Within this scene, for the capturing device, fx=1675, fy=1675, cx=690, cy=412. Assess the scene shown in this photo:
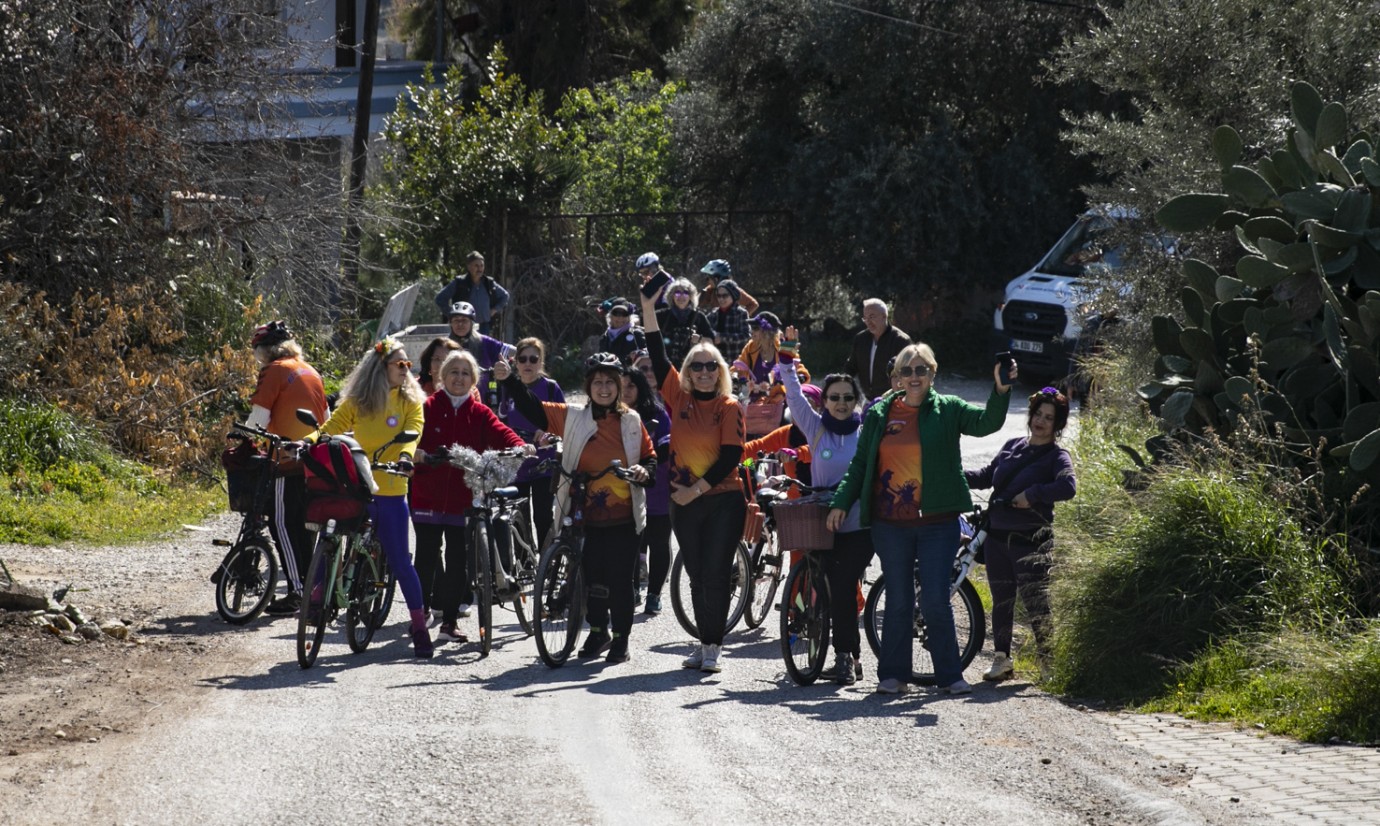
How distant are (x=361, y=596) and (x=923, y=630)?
3.34 meters

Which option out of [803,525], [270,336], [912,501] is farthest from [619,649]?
[270,336]

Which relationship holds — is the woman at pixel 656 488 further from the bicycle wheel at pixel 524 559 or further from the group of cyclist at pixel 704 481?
the bicycle wheel at pixel 524 559

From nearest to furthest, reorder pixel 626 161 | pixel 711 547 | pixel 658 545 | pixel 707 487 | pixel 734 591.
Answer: pixel 707 487 → pixel 711 547 → pixel 734 591 → pixel 658 545 → pixel 626 161

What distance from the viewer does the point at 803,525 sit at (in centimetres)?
927

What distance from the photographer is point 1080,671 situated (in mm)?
9195

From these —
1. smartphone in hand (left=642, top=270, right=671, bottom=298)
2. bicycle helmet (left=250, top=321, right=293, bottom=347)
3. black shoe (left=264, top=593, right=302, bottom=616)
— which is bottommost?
black shoe (left=264, top=593, right=302, bottom=616)

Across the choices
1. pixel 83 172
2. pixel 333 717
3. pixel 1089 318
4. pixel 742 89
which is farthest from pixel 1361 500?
pixel 742 89

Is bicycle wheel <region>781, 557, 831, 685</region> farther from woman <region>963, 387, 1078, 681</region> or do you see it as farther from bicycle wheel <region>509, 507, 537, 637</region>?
bicycle wheel <region>509, 507, 537, 637</region>

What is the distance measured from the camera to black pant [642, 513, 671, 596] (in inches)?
428

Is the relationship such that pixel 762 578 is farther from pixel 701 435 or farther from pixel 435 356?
pixel 435 356

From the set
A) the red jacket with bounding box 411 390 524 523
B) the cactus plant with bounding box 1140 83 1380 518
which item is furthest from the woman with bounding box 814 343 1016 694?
the red jacket with bounding box 411 390 524 523

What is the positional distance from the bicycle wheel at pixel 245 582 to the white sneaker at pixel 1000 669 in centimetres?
464

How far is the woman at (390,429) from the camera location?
9.90 m

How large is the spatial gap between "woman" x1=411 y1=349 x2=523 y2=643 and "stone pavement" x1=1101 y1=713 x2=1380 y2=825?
4017mm
